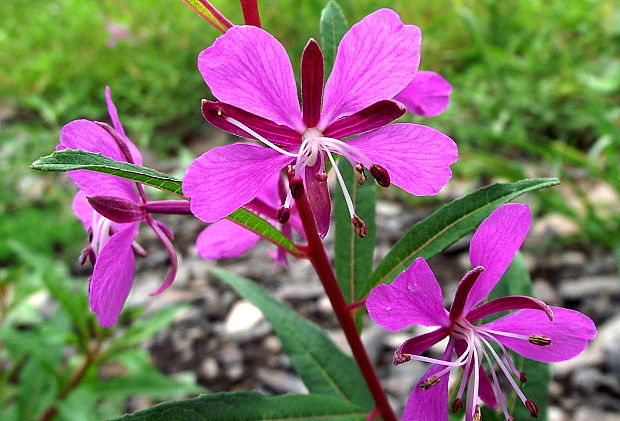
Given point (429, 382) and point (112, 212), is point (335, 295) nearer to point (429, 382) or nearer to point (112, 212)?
point (429, 382)

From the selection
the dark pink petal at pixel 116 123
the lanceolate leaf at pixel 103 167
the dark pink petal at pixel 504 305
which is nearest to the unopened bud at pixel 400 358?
the dark pink petal at pixel 504 305

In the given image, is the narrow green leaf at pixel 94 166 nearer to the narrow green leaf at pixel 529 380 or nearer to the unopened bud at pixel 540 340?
the unopened bud at pixel 540 340

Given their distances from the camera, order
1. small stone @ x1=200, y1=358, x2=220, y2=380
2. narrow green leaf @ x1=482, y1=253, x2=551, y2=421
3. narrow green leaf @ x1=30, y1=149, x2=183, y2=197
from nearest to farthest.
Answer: narrow green leaf @ x1=30, y1=149, x2=183, y2=197 → narrow green leaf @ x1=482, y1=253, x2=551, y2=421 → small stone @ x1=200, y1=358, x2=220, y2=380

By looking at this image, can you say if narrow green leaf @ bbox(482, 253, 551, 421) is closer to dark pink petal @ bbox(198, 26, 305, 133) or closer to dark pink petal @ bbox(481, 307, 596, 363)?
dark pink petal @ bbox(481, 307, 596, 363)

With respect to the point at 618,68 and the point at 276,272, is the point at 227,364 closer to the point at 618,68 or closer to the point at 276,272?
the point at 276,272

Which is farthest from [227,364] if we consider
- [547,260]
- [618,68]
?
[618,68]

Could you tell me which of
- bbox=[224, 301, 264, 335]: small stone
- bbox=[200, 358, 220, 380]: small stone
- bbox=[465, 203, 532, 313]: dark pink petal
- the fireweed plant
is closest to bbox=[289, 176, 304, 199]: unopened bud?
the fireweed plant
